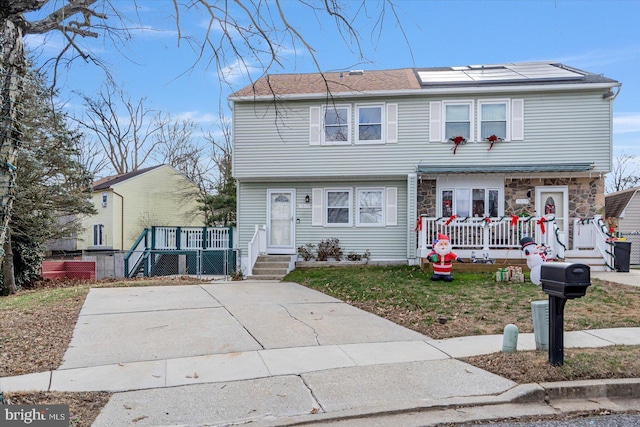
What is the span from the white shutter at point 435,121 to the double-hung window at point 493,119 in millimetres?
1279

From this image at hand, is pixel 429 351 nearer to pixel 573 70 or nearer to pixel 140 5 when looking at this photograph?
pixel 140 5

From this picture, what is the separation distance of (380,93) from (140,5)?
10.9 meters

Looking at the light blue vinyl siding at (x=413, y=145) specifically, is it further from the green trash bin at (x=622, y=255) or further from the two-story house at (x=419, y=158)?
the green trash bin at (x=622, y=255)

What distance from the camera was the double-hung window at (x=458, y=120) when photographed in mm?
14297

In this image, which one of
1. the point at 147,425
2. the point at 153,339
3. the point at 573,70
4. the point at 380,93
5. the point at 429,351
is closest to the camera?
the point at 147,425

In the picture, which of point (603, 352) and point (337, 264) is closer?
point (603, 352)

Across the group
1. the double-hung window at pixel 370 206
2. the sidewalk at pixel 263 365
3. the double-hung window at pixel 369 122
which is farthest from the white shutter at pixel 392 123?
the sidewalk at pixel 263 365

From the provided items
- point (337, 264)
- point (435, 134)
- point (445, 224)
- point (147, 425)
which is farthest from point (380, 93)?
point (147, 425)

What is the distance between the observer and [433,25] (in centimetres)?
487

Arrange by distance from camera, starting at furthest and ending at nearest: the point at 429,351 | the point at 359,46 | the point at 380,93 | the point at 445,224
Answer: the point at 380,93
the point at 445,224
the point at 429,351
the point at 359,46

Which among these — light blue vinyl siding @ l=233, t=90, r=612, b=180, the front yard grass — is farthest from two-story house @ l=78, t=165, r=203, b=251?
the front yard grass

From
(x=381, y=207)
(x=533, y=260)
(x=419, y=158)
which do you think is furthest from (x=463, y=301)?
(x=419, y=158)

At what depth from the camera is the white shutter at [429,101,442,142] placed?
14383 mm

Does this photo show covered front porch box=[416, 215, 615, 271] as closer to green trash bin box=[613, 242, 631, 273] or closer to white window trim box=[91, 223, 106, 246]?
green trash bin box=[613, 242, 631, 273]
